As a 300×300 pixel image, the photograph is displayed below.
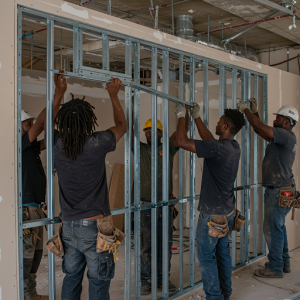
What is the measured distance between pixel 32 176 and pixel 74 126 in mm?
909

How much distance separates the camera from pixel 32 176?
9.30 feet

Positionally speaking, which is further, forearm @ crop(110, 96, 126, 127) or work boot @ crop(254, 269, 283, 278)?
work boot @ crop(254, 269, 283, 278)

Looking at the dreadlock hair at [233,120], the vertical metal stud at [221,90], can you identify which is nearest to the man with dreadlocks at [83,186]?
the dreadlock hair at [233,120]

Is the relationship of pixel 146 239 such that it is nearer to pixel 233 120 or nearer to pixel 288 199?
pixel 233 120

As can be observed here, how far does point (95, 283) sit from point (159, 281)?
144cm

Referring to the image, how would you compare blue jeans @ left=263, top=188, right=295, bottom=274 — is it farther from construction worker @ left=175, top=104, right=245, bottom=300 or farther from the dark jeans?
the dark jeans

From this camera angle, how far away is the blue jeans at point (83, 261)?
220 cm

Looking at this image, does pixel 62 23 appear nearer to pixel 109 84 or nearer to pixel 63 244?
pixel 109 84

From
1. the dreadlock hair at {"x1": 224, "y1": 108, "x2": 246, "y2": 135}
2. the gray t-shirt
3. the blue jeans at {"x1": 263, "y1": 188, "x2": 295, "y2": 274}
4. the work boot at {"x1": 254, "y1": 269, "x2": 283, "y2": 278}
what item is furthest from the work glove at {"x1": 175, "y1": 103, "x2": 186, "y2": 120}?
the work boot at {"x1": 254, "y1": 269, "x2": 283, "y2": 278}

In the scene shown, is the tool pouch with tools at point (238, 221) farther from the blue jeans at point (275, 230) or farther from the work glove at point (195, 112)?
the work glove at point (195, 112)

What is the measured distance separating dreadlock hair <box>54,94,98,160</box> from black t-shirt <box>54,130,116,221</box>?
4 centimetres

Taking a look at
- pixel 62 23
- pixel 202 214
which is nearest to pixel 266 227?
pixel 202 214

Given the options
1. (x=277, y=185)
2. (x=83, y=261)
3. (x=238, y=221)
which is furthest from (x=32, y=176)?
(x=277, y=185)

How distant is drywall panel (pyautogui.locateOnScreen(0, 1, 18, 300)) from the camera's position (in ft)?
6.59
